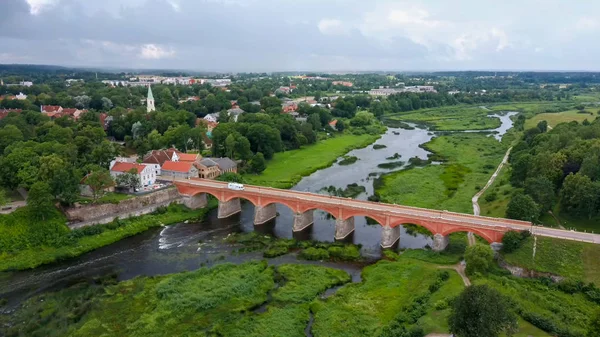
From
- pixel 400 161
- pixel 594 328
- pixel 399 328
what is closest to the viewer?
pixel 594 328

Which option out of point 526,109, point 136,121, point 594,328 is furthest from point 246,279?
point 526,109

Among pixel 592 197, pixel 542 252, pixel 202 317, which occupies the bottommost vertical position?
pixel 202 317

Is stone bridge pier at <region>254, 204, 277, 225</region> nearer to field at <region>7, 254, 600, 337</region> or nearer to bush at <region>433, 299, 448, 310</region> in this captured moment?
field at <region>7, 254, 600, 337</region>

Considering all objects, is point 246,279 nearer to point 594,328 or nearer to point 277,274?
point 277,274

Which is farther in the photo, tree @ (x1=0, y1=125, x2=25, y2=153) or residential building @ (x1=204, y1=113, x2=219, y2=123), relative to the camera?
residential building @ (x1=204, y1=113, x2=219, y2=123)

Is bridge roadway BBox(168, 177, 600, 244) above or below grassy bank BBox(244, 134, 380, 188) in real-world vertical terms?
above

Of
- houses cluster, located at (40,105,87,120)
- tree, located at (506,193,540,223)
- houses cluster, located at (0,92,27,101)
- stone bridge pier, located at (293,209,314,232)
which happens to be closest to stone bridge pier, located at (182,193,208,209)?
stone bridge pier, located at (293,209,314,232)

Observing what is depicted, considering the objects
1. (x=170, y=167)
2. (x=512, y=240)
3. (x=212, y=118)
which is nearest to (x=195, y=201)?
(x=170, y=167)
